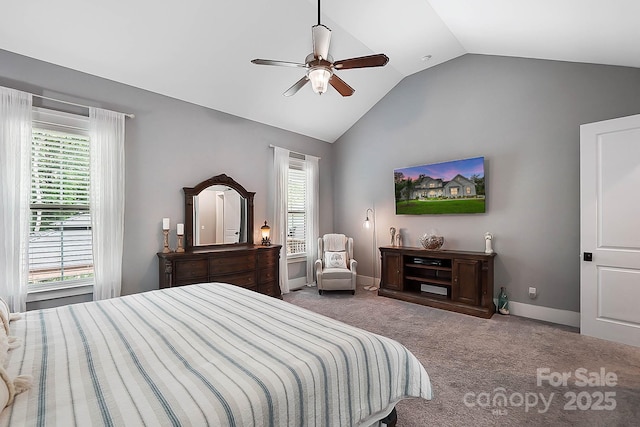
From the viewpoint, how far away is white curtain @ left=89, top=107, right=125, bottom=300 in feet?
10.4

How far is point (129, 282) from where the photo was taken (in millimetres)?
3484

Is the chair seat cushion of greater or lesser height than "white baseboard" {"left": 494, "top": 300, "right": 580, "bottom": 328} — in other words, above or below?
above

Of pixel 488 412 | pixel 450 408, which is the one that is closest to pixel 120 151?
pixel 450 408

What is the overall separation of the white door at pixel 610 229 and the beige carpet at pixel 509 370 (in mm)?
239

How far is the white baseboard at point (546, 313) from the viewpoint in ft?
11.4

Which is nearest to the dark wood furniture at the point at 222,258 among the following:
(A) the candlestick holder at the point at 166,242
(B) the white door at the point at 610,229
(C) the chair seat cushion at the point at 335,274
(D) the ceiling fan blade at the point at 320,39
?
(A) the candlestick holder at the point at 166,242

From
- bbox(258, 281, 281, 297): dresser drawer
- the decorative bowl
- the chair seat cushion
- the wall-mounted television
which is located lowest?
bbox(258, 281, 281, 297): dresser drawer

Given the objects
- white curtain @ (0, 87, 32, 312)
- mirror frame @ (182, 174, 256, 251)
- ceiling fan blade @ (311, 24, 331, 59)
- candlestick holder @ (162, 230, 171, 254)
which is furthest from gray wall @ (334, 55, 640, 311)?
white curtain @ (0, 87, 32, 312)

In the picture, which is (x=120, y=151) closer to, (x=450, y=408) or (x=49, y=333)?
(x=49, y=333)

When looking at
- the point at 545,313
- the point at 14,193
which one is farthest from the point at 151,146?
the point at 545,313

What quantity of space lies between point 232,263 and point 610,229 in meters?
4.32

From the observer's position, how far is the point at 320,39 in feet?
7.27

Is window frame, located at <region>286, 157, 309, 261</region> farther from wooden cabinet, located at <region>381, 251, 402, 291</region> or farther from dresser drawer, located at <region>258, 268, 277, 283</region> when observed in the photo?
wooden cabinet, located at <region>381, 251, 402, 291</region>

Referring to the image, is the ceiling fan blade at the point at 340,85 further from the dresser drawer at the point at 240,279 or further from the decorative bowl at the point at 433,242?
the dresser drawer at the point at 240,279
